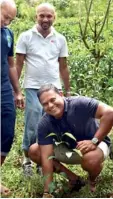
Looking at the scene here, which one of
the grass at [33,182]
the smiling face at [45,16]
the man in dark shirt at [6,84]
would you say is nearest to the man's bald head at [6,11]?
the man in dark shirt at [6,84]

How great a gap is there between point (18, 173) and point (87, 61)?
3.11 metres

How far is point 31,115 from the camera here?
12.8 feet

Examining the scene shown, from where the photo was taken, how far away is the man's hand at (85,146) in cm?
334

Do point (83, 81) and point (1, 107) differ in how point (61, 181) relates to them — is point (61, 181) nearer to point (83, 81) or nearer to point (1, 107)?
point (1, 107)

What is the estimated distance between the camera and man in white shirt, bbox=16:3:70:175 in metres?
3.89

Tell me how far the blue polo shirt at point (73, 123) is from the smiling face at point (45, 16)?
2.56 feet

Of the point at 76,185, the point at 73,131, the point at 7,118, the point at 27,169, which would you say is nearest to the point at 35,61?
the point at 7,118

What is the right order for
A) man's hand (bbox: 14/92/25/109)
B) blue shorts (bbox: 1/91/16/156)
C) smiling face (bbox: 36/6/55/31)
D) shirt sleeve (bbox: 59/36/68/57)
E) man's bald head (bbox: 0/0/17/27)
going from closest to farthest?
1. man's bald head (bbox: 0/0/17/27)
2. blue shorts (bbox: 1/91/16/156)
3. man's hand (bbox: 14/92/25/109)
4. smiling face (bbox: 36/6/55/31)
5. shirt sleeve (bbox: 59/36/68/57)

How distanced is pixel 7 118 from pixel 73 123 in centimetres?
51

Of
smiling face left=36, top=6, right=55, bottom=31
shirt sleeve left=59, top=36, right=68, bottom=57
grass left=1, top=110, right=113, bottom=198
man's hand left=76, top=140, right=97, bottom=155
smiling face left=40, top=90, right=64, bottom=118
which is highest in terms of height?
smiling face left=36, top=6, right=55, bottom=31

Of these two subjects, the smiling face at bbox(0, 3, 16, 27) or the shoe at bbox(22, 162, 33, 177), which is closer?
the smiling face at bbox(0, 3, 16, 27)

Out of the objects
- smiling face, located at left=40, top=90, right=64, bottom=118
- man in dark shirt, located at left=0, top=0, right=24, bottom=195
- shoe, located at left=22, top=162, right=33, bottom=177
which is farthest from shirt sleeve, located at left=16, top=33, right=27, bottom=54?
shoe, located at left=22, top=162, right=33, bottom=177

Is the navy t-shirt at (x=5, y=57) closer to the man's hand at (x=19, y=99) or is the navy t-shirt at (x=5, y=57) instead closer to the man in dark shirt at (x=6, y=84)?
the man in dark shirt at (x=6, y=84)

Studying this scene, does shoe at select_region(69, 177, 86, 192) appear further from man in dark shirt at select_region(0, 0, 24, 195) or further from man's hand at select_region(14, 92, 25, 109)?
man's hand at select_region(14, 92, 25, 109)
